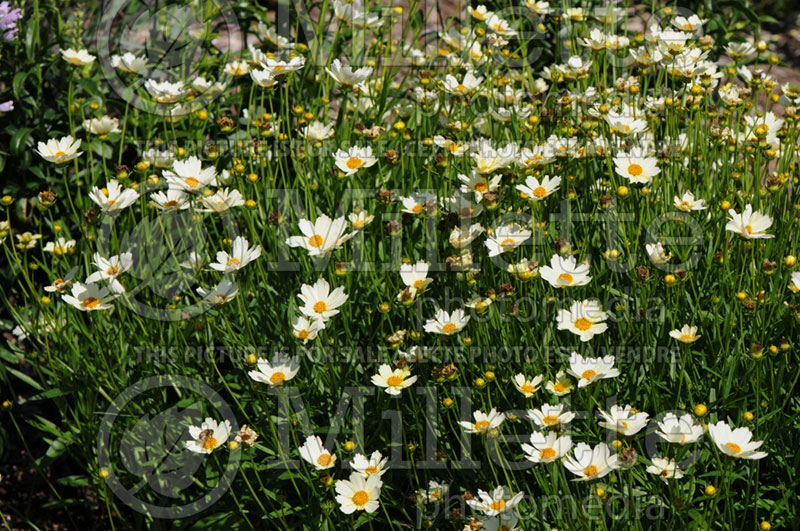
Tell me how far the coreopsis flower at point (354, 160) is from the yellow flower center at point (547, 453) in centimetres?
106

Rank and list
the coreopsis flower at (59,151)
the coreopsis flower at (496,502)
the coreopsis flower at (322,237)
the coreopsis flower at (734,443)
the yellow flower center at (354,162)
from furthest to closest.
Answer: the yellow flower center at (354,162) → the coreopsis flower at (59,151) → the coreopsis flower at (322,237) → the coreopsis flower at (496,502) → the coreopsis flower at (734,443)

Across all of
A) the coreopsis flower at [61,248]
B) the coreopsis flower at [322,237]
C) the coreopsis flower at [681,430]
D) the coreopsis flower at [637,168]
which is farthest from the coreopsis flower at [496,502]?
the coreopsis flower at [61,248]

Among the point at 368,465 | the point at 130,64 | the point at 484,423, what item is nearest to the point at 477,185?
the point at 484,423

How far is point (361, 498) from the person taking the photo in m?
2.00

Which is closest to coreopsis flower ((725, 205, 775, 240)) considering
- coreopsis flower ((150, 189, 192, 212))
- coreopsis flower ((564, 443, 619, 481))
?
coreopsis flower ((564, 443, 619, 481))

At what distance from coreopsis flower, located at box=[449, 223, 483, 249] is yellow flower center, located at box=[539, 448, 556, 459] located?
62 centimetres

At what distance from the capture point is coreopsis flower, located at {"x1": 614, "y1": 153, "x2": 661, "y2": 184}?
7.60 feet

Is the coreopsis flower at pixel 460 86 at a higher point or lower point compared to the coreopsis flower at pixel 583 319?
higher

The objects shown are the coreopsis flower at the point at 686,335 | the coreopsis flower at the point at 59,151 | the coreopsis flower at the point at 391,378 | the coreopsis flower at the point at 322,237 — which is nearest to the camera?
the coreopsis flower at the point at 686,335

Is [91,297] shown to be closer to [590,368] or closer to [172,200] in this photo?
[172,200]

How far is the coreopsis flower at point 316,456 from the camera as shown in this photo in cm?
197

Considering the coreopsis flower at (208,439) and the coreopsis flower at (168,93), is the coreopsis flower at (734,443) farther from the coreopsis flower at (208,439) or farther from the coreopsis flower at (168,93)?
the coreopsis flower at (168,93)

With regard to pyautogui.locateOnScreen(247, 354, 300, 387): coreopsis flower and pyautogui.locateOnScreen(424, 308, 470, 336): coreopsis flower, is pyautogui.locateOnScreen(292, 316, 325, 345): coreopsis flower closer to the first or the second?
pyautogui.locateOnScreen(247, 354, 300, 387): coreopsis flower

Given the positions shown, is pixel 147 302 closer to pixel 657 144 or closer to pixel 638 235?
pixel 638 235
